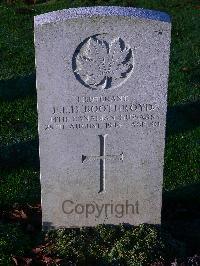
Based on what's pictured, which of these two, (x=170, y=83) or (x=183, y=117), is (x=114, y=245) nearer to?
(x=183, y=117)

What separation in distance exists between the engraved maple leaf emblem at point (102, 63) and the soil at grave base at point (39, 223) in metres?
1.61

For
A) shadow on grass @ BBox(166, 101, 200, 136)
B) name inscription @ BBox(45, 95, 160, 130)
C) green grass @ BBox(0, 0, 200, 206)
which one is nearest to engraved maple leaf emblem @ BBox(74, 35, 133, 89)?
name inscription @ BBox(45, 95, 160, 130)

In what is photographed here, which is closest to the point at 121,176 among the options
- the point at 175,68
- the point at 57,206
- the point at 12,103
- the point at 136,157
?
the point at 136,157

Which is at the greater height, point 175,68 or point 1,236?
point 175,68

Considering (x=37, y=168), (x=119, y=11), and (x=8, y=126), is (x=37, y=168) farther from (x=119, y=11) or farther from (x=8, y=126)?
(x=119, y=11)

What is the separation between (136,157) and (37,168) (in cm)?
196

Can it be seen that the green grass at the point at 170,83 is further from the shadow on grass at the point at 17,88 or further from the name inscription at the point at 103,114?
the name inscription at the point at 103,114

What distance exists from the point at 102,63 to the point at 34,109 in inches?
137

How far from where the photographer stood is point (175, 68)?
9.29 m

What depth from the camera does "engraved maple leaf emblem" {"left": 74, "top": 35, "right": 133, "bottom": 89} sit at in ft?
15.1

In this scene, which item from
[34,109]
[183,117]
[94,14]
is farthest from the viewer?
[34,109]

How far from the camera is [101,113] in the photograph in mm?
4930

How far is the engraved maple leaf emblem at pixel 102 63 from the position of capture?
462cm

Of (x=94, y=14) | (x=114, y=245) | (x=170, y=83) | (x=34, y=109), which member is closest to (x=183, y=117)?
(x=170, y=83)
